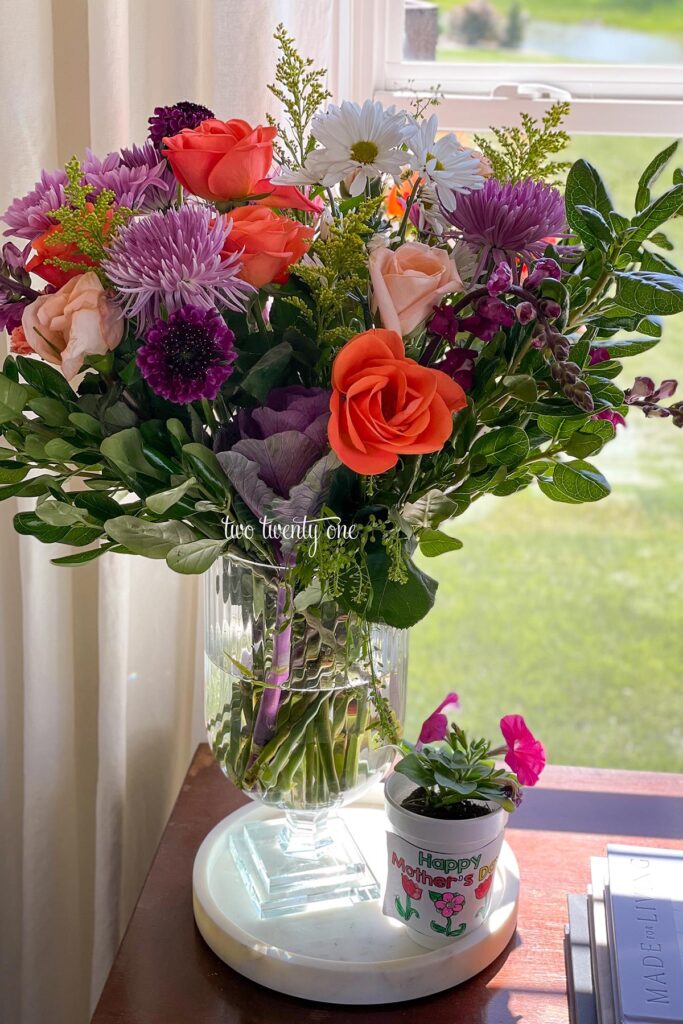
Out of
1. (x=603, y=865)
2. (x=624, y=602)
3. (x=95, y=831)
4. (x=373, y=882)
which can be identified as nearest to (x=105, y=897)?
(x=95, y=831)

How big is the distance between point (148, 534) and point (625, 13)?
6.27 feet

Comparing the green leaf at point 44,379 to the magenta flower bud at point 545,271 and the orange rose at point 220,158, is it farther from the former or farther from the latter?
the magenta flower bud at point 545,271

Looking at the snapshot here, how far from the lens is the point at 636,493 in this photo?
124 inches

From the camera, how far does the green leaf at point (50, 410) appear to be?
0.64m

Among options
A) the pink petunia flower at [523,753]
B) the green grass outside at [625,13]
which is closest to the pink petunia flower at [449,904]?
the pink petunia flower at [523,753]

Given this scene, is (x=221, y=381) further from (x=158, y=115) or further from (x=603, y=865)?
(x=603, y=865)

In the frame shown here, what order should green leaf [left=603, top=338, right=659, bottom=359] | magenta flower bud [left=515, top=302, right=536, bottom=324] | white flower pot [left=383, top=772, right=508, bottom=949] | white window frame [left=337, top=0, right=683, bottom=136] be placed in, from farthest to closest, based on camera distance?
white window frame [left=337, top=0, right=683, bottom=136] → white flower pot [left=383, top=772, right=508, bottom=949] → green leaf [left=603, top=338, right=659, bottom=359] → magenta flower bud [left=515, top=302, right=536, bottom=324]

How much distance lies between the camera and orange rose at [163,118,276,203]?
616mm

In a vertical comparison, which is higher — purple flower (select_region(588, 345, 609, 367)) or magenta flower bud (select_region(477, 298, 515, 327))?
magenta flower bud (select_region(477, 298, 515, 327))

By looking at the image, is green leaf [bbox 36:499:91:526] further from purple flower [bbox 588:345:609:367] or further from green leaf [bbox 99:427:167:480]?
purple flower [bbox 588:345:609:367]

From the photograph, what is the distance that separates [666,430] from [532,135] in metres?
2.79

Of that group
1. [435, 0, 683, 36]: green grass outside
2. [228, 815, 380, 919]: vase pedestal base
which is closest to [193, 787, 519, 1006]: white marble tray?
[228, 815, 380, 919]: vase pedestal base

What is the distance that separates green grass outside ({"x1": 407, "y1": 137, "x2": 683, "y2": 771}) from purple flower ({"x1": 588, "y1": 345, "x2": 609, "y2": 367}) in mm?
2093

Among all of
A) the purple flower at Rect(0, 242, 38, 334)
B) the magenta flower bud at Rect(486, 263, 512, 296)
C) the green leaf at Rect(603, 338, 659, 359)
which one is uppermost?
the magenta flower bud at Rect(486, 263, 512, 296)
